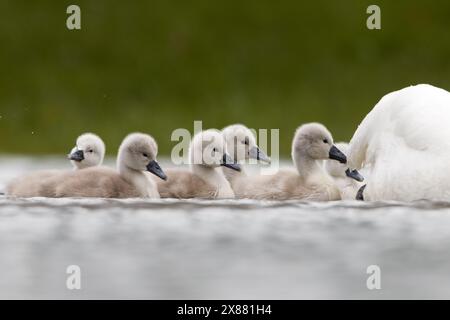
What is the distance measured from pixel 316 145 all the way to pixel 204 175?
3.18 feet

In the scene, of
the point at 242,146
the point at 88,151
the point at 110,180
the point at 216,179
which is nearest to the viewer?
the point at 110,180

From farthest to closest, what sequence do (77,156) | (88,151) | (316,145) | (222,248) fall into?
(88,151)
(77,156)
(316,145)
(222,248)

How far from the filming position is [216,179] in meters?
11.2

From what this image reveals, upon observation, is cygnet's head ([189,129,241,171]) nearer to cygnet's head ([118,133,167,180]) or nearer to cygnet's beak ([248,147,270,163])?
cygnet's head ([118,133,167,180])

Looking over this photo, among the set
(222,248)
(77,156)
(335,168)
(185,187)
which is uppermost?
(77,156)

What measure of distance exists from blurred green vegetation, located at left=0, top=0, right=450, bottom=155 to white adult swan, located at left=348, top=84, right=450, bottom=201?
22479 mm

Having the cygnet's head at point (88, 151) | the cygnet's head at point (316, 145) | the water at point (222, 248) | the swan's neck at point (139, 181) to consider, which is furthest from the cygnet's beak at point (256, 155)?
the water at point (222, 248)

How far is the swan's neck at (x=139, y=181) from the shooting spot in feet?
35.3

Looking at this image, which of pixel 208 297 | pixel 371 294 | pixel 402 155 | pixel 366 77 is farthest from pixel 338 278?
pixel 366 77

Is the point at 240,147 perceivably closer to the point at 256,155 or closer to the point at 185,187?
the point at 256,155

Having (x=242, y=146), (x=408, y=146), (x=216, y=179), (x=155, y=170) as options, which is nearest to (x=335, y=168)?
(x=242, y=146)

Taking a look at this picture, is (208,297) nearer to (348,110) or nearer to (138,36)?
(348,110)

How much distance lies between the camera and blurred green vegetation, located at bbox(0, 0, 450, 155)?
111 ft

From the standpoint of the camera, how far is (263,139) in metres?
31.4
